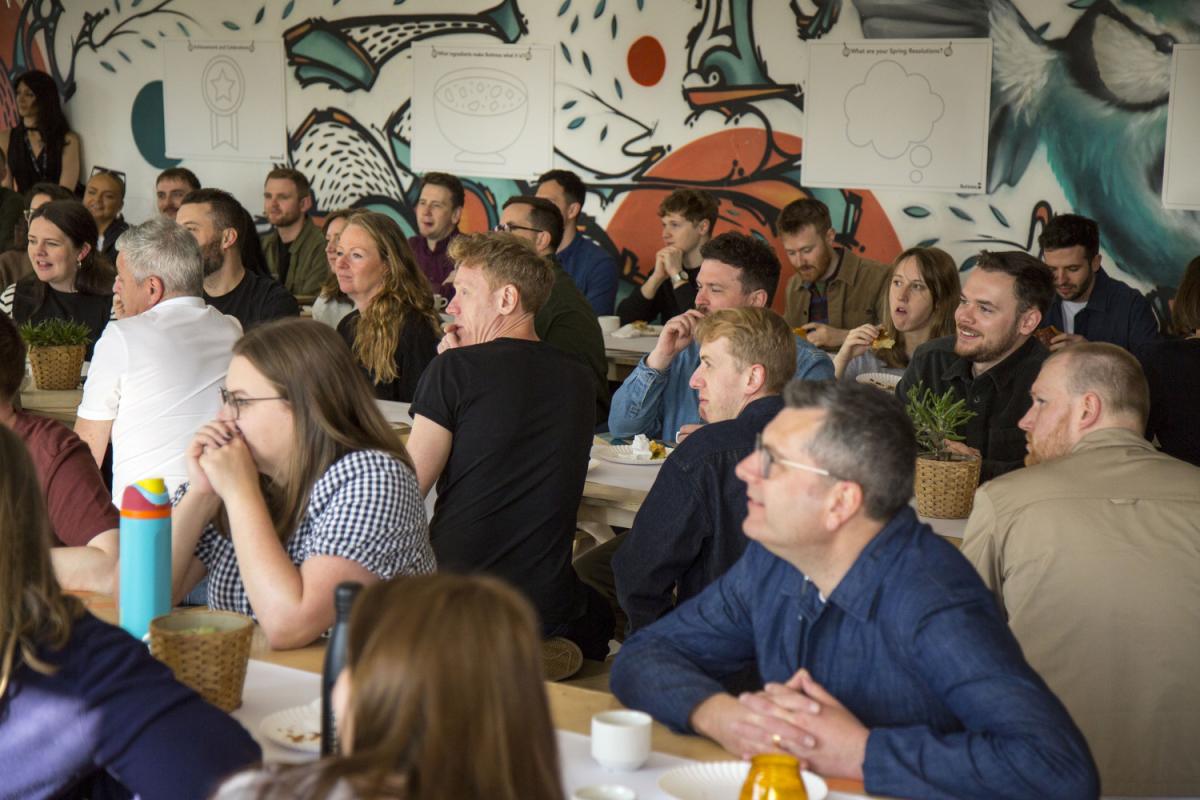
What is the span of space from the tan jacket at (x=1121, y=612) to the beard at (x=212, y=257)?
13.6 feet

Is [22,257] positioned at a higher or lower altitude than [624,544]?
higher

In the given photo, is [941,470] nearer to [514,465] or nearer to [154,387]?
[514,465]

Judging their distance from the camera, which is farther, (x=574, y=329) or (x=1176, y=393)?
(x=574, y=329)

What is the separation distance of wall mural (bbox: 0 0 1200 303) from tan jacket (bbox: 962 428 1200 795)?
4.77 meters

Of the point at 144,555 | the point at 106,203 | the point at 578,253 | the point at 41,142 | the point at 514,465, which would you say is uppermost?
the point at 41,142

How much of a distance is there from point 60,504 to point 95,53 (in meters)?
8.56

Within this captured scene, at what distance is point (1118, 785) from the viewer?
101 inches

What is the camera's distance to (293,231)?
8.80 meters

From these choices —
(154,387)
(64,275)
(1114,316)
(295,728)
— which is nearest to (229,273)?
(64,275)

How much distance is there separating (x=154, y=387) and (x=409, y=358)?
1301 millimetres

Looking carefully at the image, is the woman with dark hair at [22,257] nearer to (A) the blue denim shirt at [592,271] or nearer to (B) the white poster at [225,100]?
(B) the white poster at [225,100]

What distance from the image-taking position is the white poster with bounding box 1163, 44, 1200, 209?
6.78 metres

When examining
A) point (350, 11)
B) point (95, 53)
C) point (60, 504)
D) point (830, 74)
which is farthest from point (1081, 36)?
point (95, 53)

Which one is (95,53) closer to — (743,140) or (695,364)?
(743,140)
